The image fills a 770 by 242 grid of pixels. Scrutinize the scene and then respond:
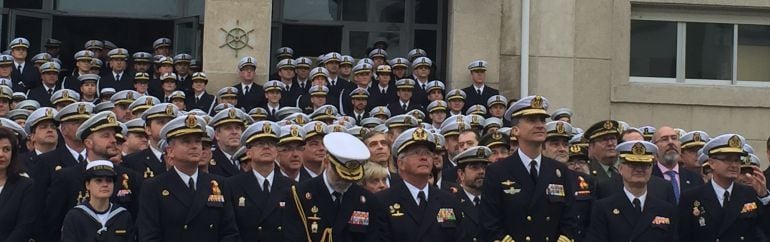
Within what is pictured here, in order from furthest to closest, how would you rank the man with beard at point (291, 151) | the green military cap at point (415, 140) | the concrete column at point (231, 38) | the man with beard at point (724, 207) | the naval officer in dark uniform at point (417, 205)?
1. the concrete column at point (231, 38)
2. the man with beard at point (724, 207)
3. the man with beard at point (291, 151)
4. the green military cap at point (415, 140)
5. the naval officer in dark uniform at point (417, 205)

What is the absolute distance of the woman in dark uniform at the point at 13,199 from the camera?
11.0 meters

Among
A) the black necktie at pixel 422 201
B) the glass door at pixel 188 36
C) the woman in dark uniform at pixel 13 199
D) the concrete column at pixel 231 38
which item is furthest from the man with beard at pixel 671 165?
the glass door at pixel 188 36

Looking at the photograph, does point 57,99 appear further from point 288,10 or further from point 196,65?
point 288,10

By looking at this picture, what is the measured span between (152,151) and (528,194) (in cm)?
368

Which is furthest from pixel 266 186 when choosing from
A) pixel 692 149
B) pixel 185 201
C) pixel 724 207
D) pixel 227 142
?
pixel 692 149

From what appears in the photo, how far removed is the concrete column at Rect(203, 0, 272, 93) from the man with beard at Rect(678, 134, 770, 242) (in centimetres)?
1048

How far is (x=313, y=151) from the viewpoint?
12508 millimetres

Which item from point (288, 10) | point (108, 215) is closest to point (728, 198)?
point (108, 215)

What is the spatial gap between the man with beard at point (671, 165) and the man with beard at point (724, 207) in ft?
3.99

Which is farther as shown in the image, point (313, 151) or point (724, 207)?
point (313, 151)

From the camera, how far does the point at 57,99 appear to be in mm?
15805

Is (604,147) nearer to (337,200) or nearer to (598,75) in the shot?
(337,200)

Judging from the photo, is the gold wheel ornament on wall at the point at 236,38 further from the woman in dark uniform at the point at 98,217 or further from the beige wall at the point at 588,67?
the woman in dark uniform at the point at 98,217

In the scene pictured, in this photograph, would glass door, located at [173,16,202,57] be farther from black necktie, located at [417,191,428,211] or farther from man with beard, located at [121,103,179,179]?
black necktie, located at [417,191,428,211]
